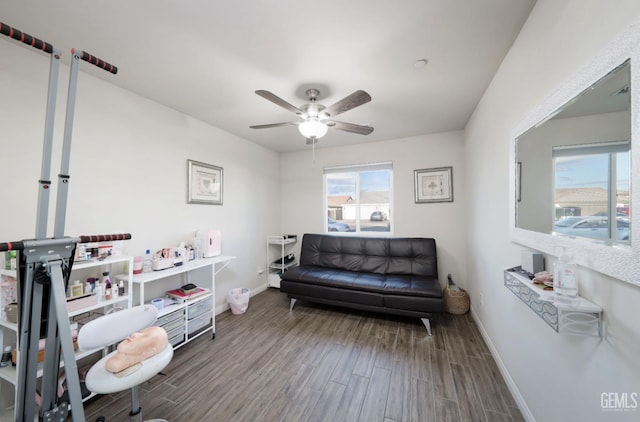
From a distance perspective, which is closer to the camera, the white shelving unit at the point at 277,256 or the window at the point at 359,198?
the window at the point at 359,198

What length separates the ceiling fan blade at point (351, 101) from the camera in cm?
165

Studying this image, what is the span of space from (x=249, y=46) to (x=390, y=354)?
287 centimetres

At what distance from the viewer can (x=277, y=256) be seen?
14.0 feet

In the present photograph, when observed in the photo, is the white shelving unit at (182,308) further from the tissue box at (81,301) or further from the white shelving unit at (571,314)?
the white shelving unit at (571,314)

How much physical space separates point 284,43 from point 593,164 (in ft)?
5.86

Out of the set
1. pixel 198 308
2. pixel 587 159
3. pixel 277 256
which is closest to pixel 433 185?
pixel 587 159

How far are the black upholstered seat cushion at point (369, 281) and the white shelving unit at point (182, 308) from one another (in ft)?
3.43

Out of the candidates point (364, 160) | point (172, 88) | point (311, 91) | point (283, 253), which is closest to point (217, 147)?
point (172, 88)

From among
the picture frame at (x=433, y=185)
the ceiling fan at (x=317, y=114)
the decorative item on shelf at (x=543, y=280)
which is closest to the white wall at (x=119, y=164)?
the ceiling fan at (x=317, y=114)

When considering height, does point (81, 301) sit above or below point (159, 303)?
above

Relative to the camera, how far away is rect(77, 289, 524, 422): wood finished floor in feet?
5.03

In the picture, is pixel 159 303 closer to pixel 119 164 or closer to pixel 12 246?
pixel 119 164

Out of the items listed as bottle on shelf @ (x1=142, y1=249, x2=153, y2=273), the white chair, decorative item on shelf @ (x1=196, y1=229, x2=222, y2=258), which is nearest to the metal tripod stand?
the white chair

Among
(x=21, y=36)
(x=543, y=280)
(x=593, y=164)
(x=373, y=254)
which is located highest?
(x=21, y=36)
